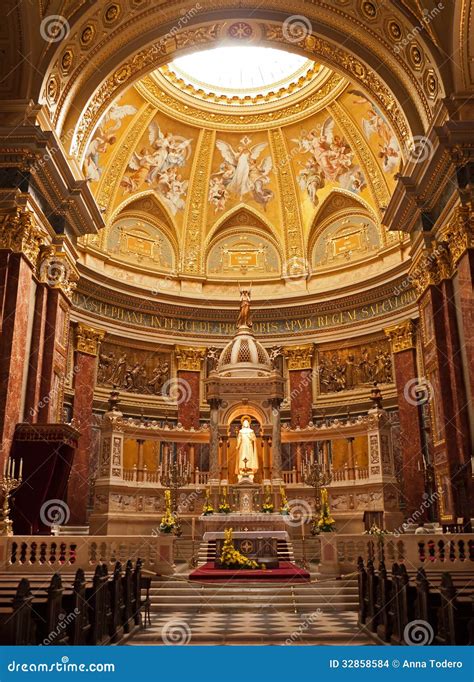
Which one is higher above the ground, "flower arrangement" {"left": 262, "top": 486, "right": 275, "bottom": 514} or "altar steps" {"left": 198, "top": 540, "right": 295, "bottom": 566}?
"flower arrangement" {"left": 262, "top": 486, "right": 275, "bottom": 514}

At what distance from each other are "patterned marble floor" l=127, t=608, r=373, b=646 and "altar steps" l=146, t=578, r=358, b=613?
6.5 inches

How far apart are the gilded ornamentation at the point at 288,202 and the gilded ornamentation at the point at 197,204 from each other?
2862mm

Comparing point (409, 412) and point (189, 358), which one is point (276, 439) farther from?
point (189, 358)

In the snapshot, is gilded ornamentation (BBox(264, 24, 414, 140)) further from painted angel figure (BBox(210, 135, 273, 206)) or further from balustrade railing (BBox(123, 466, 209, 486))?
balustrade railing (BBox(123, 466, 209, 486))

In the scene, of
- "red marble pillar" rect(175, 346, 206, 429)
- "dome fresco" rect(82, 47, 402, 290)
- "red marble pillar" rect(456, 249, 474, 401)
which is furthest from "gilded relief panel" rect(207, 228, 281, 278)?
"red marble pillar" rect(456, 249, 474, 401)

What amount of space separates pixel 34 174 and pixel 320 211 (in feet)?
48.8

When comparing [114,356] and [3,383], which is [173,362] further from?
[3,383]

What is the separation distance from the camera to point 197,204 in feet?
92.0

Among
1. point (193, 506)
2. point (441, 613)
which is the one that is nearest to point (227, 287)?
point (193, 506)

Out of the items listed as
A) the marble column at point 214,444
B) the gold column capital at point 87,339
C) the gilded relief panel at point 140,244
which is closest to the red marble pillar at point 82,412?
the gold column capital at point 87,339

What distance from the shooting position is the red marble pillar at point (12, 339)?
13680mm

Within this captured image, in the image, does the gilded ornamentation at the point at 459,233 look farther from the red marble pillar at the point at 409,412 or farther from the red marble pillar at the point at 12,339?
the red marble pillar at the point at 12,339

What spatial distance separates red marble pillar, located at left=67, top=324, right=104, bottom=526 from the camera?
797 inches

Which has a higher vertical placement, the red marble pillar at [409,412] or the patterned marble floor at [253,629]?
the red marble pillar at [409,412]
